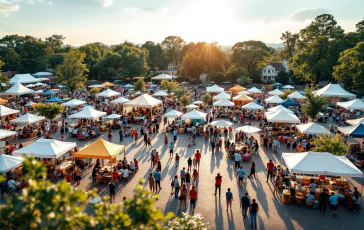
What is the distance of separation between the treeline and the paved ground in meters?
27.0

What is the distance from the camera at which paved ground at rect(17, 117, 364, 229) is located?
950 cm

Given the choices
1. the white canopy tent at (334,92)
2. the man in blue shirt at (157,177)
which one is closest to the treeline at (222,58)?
the white canopy tent at (334,92)

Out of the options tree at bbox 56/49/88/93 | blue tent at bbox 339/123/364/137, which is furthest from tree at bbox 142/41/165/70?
blue tent at bbox 339/123/364/137

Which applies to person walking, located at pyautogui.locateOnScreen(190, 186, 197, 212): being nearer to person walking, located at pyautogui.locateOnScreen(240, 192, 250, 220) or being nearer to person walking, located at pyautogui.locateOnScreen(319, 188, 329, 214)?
person walking, located at pyautogui.locateOnScreen(240, 192, 250, 220)

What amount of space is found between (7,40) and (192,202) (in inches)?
3521

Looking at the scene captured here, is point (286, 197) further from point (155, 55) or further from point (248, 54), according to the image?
point (155, 55)

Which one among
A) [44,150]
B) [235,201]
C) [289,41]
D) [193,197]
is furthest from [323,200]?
[289,41]

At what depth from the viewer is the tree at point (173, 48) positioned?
93.8m

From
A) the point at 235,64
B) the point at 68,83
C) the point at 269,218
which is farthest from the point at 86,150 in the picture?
the point at 235,64

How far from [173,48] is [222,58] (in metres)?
31.4

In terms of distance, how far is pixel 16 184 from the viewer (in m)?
12.0

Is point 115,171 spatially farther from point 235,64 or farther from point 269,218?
point 235,64

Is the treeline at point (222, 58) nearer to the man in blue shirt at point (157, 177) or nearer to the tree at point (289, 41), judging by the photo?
the tree at point (289, 41)

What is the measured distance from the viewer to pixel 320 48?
43.2 meters
